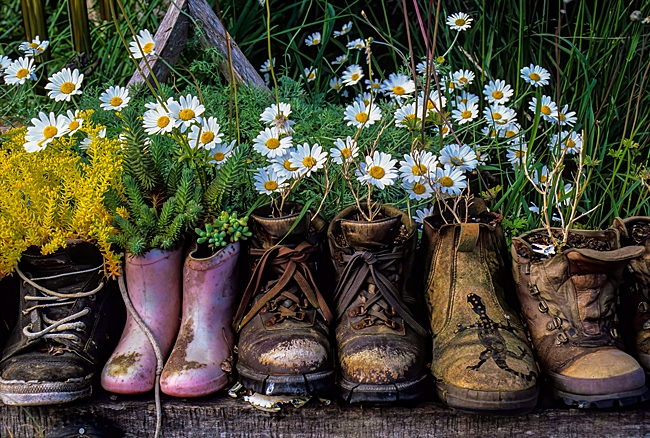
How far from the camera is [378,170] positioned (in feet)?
5.81

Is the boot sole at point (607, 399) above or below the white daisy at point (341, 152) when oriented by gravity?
below

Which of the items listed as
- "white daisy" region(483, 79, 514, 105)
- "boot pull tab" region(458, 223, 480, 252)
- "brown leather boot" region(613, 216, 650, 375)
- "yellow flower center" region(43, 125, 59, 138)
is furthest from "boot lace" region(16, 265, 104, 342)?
"white daisy" region(483, 79, 514, 105)

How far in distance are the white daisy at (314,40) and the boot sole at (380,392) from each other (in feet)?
6.21

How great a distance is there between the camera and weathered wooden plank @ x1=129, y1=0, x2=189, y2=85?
2611 millimetres

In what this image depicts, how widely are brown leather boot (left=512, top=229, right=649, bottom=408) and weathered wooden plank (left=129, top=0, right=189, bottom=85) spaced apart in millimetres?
1673

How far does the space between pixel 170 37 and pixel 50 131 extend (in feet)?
3.37

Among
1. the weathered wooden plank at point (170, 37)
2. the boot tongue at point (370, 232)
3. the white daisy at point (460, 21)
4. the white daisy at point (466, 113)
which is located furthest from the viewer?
the weathered wooden plank at point (170, 37)

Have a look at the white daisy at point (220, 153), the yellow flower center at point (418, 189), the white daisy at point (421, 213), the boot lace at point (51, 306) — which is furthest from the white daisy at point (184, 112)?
the white daisy at point (421, 213)

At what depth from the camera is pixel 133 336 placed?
5.40ft

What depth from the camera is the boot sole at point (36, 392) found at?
1.46m

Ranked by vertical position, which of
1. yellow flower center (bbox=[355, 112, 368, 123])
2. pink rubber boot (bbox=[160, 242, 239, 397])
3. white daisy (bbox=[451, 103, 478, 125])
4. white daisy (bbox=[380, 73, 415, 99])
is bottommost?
pink rubber boot (bbox=[160, 242, 239, 397])

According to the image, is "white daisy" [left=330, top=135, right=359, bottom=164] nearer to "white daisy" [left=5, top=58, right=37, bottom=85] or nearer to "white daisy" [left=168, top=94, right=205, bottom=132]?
"white daisy" [left=168, top=94, right=205, bottom=132]

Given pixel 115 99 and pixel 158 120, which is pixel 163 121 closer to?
pixel 158 120

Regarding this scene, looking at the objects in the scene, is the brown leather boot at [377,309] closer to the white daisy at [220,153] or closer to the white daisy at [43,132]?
the white daisy at [220,153]
